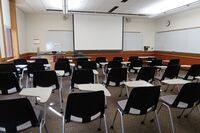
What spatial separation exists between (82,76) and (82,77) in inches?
1.0

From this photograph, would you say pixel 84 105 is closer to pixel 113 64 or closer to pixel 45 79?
pixel 45 79

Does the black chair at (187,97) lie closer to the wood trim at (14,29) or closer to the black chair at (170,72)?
the black chair at (170,72)

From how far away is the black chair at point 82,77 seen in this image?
3394mm

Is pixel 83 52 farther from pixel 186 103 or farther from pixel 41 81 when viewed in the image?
pixel 186 103

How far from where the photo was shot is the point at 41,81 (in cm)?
314

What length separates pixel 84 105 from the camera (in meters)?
1.87

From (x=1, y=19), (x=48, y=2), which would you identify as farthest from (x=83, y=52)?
(x=1, y=19)

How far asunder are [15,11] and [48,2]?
1543 millimetres

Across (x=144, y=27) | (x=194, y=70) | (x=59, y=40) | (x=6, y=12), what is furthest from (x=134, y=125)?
(x=144, y=27)

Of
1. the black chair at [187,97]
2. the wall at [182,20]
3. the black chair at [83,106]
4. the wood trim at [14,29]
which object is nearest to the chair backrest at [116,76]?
the black chair at [187,97]

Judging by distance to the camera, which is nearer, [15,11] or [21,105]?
[21,105]

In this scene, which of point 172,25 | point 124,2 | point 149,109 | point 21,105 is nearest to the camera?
point 21,105

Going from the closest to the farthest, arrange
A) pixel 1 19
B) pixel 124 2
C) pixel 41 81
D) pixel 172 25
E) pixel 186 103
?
1. pixel 186 103
2. pixel 41 81
3. pixel 1 19
4. pixel 124 2
5. pixel 172 25

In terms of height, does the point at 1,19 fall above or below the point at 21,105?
above
